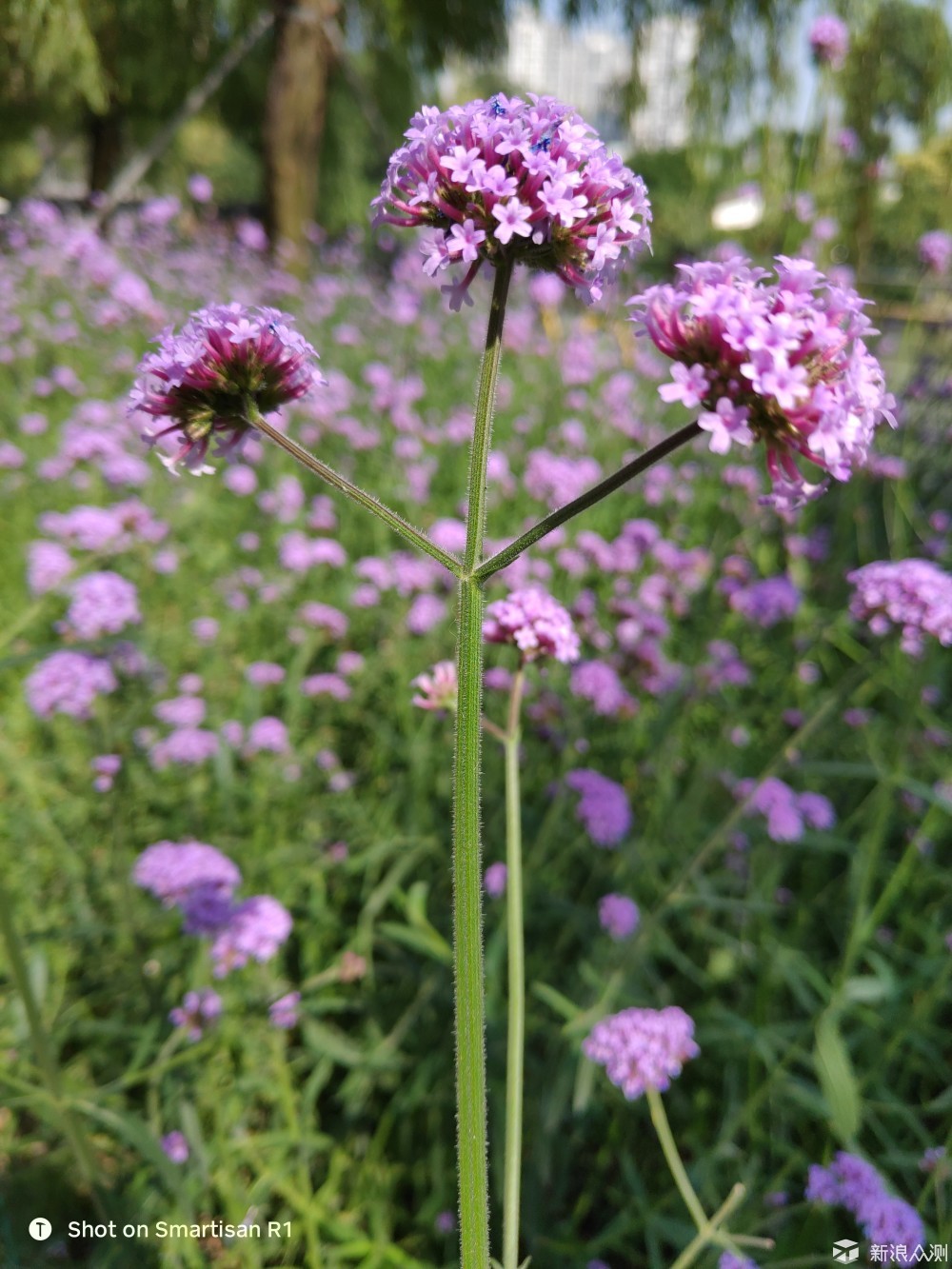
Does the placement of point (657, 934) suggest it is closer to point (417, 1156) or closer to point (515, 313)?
point (417, 1156)

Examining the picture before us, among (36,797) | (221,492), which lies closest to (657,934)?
(36,797)

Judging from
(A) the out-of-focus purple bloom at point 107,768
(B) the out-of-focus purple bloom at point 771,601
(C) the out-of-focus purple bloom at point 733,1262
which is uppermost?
(B) the out-of-focus purple bloom at point 771,601

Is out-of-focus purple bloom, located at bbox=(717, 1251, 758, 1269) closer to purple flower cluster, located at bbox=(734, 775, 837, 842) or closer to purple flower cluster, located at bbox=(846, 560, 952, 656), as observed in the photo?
purple flower cluster, located at bbox=(734, 775, 837, 842)

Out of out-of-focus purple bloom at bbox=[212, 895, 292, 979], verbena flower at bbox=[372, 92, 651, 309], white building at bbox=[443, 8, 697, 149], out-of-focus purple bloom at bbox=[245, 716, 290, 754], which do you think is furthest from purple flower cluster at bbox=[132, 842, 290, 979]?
white building at bbox=[443, 8, 697, 149]

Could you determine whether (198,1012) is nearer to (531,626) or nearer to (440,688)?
(440,688)

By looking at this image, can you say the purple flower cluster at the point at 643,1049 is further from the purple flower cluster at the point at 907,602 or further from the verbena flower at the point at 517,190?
the verbena flower at the point at 517,190

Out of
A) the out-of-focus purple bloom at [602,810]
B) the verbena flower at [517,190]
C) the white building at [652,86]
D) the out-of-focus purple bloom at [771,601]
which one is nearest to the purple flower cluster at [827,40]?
the white building at [652,86]
